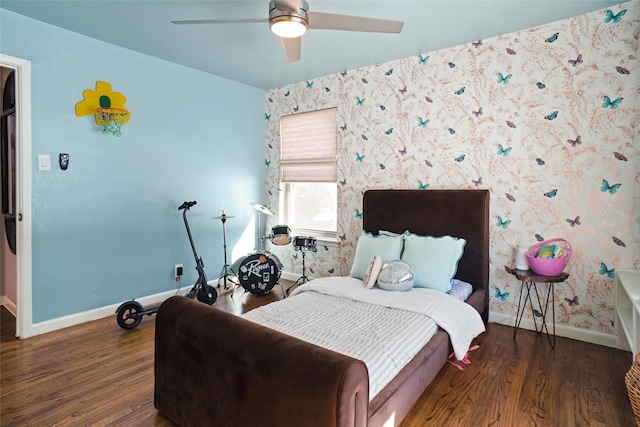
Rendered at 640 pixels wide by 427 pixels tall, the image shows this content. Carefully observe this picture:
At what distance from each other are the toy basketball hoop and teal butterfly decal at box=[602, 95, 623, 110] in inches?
160

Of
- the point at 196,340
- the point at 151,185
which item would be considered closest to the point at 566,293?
the point at 196,340

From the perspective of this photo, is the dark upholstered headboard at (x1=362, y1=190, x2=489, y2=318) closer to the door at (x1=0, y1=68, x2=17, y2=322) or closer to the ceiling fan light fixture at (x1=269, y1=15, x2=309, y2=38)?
the ceiling fan light fixture at (x1=269, y1=15, x2=309, y2=38)

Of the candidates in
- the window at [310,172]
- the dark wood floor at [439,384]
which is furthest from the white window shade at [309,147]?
the dark wood floor at [439,384]

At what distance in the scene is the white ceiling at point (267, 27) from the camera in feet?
8.21

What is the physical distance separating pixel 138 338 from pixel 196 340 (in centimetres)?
156

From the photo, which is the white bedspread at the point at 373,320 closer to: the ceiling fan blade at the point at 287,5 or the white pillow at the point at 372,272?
the white pillow at the point at 372,272

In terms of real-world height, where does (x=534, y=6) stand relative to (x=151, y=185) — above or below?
above

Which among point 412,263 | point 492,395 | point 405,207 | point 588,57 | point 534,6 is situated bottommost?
point 492,395

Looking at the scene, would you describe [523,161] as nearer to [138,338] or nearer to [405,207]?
[405,207]

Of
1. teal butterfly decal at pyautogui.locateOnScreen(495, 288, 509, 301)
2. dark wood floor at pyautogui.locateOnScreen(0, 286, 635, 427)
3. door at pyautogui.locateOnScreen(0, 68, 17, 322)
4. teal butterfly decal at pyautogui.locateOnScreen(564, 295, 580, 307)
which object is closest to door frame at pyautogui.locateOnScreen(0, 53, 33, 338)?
dark wood floor at pyautogui.locateOnScreen(0, 286, 635, 427)

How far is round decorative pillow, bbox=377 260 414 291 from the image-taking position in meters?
2.67

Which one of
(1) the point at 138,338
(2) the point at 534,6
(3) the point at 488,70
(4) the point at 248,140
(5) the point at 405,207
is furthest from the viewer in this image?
(4) the point at 248,140

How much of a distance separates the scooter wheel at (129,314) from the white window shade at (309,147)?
2348 millimetres

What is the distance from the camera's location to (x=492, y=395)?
81.4 inches
